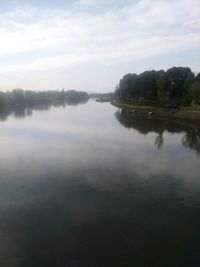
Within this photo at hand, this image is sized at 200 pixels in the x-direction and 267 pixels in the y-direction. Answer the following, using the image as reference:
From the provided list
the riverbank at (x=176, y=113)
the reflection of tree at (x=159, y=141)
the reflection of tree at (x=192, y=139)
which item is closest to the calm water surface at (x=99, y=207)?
the reflection of tree at (x=192, y=139)

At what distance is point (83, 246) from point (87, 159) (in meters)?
15.4

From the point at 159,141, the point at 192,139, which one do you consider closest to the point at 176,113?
the point at 192,139

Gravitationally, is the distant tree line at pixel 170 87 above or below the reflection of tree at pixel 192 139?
above

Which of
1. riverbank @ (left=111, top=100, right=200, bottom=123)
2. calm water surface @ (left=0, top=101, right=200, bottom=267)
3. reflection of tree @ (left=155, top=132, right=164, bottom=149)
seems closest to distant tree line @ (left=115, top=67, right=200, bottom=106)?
riverbank @ (left=111, top=100, right=200, bottom=123)

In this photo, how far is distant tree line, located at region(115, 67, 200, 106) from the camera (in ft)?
249

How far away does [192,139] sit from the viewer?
4172cm

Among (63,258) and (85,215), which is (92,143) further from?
(63,258)

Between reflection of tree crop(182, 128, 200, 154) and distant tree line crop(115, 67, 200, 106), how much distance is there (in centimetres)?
2296

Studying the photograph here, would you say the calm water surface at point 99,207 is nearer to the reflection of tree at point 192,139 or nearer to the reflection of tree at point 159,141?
the reflection of tree at point 192,139

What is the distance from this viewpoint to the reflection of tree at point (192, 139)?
1443 inches

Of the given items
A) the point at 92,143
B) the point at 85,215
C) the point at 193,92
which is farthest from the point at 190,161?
the point at 193,92

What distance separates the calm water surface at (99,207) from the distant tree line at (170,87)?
44.6 meters

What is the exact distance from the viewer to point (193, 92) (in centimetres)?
6962

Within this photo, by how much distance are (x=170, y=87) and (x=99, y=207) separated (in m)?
71.2
